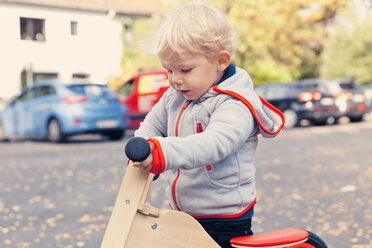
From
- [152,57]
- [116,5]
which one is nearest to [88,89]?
[152,57]

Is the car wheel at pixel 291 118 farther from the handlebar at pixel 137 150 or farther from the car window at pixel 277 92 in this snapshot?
the handlebar at pixel 137 150

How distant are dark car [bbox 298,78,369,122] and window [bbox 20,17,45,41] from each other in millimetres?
8754

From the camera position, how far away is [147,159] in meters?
1.55

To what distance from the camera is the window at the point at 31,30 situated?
50.5 feet

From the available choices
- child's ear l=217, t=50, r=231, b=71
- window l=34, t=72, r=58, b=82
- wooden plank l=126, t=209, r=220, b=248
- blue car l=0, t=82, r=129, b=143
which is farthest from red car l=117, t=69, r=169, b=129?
wooden plank l=126, t=209, r=220, b=248

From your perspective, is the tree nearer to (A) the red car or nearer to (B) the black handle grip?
Answer: (A) the red car

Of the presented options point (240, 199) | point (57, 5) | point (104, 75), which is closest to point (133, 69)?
point (104, 75)

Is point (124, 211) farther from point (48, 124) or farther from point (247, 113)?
point (48, 124)

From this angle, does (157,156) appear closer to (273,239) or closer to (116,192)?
(273,239)

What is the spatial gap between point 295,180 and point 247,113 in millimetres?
5426

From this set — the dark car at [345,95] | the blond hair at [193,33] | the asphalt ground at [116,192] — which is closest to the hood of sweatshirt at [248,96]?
the blond hair at [193,33]

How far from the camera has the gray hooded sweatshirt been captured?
1816 mm

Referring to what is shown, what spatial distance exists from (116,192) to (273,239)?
448 cm

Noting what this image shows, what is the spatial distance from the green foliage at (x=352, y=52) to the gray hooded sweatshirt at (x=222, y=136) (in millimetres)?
33817
